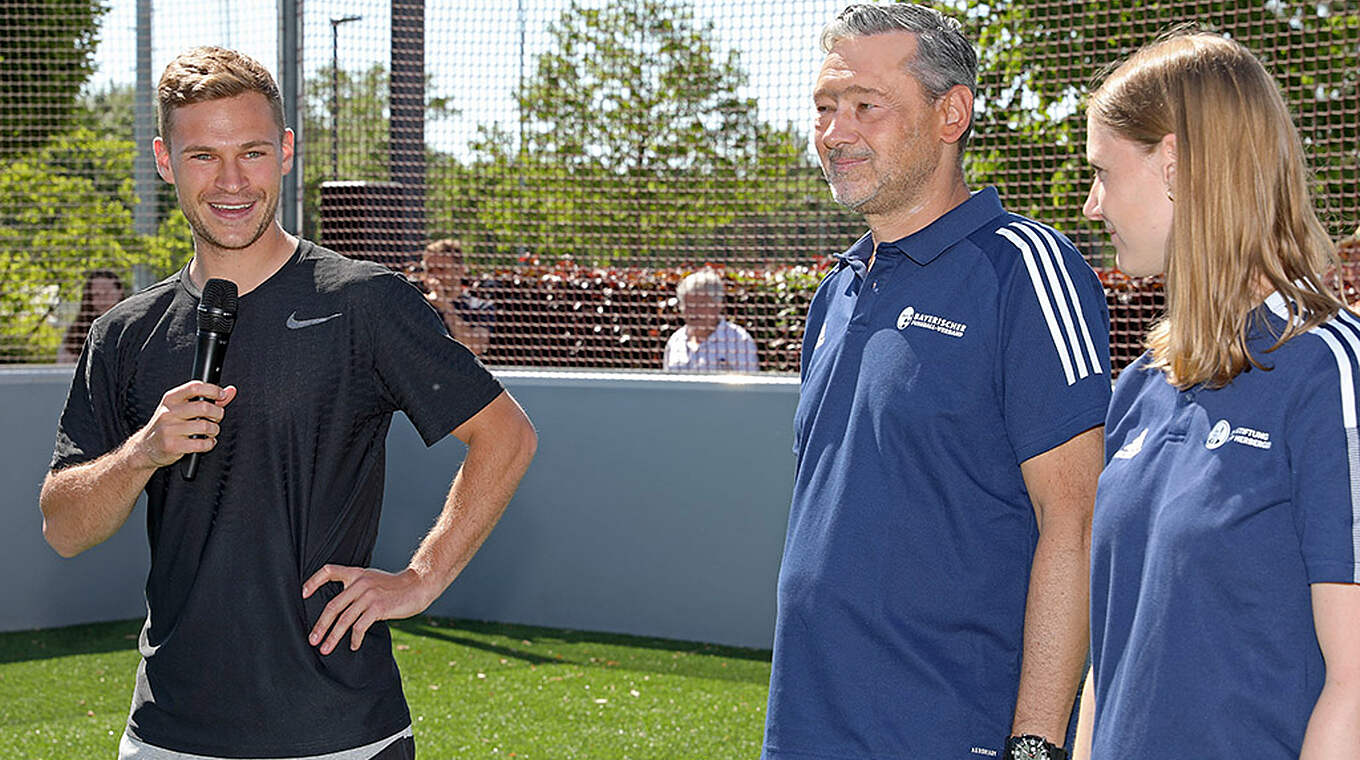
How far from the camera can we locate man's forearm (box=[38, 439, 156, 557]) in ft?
8.40

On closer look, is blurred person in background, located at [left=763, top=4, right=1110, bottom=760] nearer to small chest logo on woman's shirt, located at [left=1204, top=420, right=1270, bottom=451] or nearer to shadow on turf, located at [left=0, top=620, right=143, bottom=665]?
small chest logo on woman's shirt, located at [left=1204, top=420, right=1270, bottom=451]

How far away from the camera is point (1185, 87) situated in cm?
208

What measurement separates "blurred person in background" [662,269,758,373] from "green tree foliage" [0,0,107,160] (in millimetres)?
3633

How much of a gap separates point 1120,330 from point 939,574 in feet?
15.3

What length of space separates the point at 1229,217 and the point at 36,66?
7620 mm

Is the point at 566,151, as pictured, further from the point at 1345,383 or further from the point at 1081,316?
the point at 1345,383

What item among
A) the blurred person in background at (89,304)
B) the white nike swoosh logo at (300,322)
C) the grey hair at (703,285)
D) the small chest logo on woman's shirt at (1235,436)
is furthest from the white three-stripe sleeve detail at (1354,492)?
the blurred person in background at (89,304)

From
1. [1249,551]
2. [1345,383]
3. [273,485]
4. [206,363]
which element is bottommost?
[273,485]

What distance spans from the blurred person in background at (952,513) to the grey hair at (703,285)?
478 centimetres

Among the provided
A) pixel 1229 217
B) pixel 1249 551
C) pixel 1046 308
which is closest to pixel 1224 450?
pixel 1249 551

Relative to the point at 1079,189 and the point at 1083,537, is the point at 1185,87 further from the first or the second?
the point at 1079,189

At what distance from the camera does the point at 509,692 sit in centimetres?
653

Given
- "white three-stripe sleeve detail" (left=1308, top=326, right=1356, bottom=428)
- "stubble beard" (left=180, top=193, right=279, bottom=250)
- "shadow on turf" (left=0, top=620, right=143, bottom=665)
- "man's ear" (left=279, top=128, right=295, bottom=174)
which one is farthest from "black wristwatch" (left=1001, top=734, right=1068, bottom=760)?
"shadow on turf" (left=0, top=620, right=143, bottom=665)

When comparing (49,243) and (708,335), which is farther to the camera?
(49,243)
